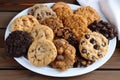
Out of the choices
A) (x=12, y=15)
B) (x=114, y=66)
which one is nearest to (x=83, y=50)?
(x=114, y=66)

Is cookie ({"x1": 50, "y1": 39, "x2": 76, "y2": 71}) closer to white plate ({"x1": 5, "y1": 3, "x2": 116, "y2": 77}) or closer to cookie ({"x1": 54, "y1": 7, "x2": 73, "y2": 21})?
white plate ({"x1": 5, "y1": 3, "x2": 116, "y2": 77})

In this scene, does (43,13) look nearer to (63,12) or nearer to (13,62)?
(63,12)

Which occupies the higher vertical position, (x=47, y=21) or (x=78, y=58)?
(x=47, y=21)

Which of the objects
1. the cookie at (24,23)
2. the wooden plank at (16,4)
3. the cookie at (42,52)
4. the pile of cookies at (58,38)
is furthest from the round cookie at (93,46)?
the wooden plank at (16,4)

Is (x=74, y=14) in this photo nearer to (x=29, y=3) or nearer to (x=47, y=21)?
(x=47, y=21)

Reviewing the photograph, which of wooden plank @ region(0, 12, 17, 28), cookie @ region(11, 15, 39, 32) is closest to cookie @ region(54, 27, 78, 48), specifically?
cookie @ region(11, 15, 39, 32)

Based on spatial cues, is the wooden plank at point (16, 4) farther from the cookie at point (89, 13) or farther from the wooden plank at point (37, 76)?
the wooden plank at point (37, 76)
